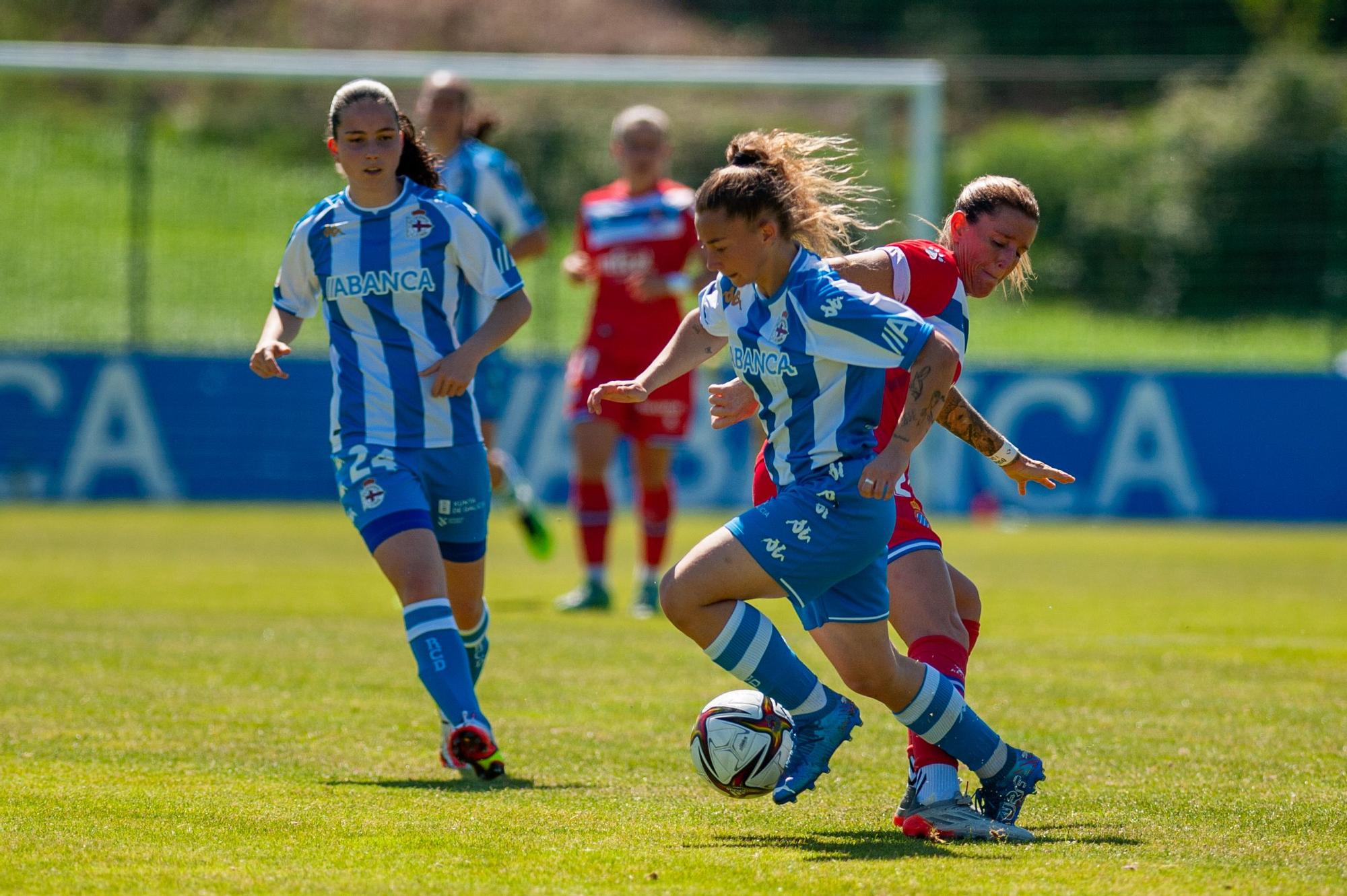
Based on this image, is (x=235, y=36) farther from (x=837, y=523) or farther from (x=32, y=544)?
(x=837, y=523)

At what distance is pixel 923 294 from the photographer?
446cm

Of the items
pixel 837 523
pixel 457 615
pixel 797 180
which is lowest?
pixel 457 615

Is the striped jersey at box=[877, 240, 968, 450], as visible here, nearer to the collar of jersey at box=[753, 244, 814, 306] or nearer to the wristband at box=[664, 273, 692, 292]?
the collar of jersey at box=[753, 244, 814, 306]

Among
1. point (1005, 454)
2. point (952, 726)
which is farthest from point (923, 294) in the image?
point (952, 726)

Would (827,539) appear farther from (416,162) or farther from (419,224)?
(416,162)

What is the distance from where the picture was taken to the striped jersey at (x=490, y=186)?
8.63 metres

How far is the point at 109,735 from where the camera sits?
541 centimetres

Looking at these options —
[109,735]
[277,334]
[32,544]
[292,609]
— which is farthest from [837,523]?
[32,544]

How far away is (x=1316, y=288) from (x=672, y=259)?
11220mm

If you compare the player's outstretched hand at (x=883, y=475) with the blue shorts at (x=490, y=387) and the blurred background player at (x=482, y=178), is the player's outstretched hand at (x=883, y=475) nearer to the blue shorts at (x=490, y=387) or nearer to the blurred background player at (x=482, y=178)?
the blue shorts at (x=490, y=387)

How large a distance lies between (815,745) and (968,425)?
0.88m

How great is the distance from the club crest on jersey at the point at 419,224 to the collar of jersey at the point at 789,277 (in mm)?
1446

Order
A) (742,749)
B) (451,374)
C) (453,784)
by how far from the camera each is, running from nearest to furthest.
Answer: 1. (742,749)
2. (453,784)
3. (451,374)

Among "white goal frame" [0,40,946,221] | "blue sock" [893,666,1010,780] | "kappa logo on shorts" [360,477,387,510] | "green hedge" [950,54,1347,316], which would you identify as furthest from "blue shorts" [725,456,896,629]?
"green hedge" [950,54,1347,316]
